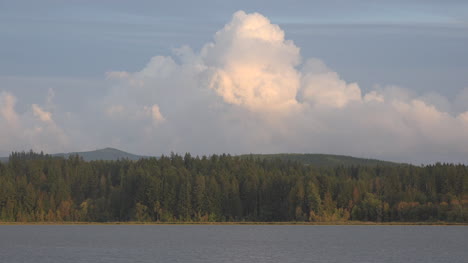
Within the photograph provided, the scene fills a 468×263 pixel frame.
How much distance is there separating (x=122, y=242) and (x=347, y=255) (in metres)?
52.6

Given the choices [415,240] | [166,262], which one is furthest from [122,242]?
[415,240]

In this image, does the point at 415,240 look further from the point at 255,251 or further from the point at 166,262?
the point at 166,262

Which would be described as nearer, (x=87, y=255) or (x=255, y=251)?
(x=87, y=255)

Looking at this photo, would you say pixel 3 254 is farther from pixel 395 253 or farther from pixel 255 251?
pixel 395 253

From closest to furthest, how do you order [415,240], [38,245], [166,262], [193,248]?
[166,262] → [193,248] → [38,245] → [415,240]

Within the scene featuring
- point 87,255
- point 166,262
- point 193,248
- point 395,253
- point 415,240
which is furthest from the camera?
point 415,240

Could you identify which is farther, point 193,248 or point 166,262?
point 193,248

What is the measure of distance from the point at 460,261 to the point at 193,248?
4832cm

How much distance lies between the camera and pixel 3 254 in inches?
4695

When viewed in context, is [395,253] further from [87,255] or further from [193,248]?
[87,255]

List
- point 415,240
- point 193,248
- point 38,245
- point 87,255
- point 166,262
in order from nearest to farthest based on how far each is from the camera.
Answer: point 166,262
point 87,255
point 193,248
point 38,245
point 415,240

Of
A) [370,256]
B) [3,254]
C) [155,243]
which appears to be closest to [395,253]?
[370,256]

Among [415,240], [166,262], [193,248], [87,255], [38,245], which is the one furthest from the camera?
[415,240]

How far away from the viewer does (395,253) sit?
408 feet
